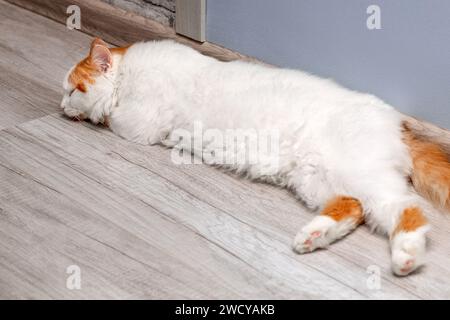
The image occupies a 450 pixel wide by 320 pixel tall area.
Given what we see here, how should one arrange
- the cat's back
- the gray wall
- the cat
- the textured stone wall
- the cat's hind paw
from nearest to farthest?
the cat's hind paw < the cat < the gray wall < the cat's back < the textured stone wall

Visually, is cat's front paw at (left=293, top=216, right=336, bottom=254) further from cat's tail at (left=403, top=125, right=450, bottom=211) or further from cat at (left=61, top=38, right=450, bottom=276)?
cat's tail at (left=403, top=125, right=450, bottom=211)

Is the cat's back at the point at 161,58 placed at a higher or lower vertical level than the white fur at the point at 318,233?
higher

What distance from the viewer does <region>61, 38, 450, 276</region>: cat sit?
1.54m

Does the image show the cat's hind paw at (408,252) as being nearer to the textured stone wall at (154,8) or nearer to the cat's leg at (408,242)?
the cat's leg at (408,242)

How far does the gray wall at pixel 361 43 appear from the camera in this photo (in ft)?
5.73

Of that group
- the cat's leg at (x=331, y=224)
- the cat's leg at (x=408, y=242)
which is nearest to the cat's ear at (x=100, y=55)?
the cat's leg at (x=331, y=224)

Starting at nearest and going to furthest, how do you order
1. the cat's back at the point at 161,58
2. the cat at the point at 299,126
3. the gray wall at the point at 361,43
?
1. the cat at the point at 299,126
2. the gray wall at the point at 361,43
3. the cat's back at the point at 161,58

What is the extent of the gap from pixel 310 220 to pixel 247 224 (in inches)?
6.7

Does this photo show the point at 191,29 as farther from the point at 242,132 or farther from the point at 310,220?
the point at 310,220

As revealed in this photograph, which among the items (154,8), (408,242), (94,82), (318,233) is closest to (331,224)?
(318,233)

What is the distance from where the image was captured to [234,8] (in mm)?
2193

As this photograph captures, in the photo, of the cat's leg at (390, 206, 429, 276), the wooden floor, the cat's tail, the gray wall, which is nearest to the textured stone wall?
the gray wall

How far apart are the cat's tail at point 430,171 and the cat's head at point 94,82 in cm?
94

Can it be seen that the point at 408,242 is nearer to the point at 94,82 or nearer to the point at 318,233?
the point at 318,233
